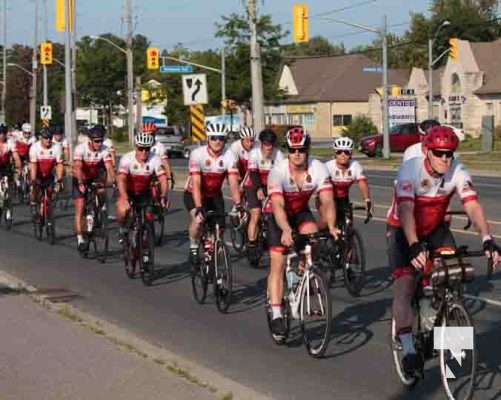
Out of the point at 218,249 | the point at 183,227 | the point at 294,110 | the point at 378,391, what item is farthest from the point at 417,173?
the point at 294,110

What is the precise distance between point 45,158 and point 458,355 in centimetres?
1299

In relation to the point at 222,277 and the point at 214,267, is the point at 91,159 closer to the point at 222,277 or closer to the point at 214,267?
the point at 214,267

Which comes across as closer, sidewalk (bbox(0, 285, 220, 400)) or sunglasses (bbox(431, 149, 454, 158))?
sidewalk (bbox(0, 285, 220, 400))

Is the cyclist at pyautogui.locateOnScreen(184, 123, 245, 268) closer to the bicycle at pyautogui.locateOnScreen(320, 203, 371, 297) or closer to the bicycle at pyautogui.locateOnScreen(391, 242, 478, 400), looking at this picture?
the bicycle at pyautogui.locateOnScreen(320, 203, 371, 297)

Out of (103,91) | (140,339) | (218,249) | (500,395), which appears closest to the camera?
(500,395)

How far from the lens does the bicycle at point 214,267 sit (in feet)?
36.9

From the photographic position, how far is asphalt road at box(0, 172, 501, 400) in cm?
804

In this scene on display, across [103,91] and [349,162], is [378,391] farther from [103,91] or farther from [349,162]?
[103,91]

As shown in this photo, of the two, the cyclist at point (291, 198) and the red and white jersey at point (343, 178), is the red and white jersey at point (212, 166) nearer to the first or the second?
the red and white jersey at point (343, 178)

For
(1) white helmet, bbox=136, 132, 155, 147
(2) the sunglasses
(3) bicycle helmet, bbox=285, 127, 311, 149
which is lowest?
(2) the sunglasses

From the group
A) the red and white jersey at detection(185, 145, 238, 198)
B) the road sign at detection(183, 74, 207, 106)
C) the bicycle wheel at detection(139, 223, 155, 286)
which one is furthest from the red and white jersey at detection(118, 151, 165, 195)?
the road sign at detection(183, 74, 207, 106)

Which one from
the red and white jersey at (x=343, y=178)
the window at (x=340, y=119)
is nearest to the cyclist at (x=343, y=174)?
the red and white jersey at (x=343, y=178)

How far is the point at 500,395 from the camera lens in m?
7.47

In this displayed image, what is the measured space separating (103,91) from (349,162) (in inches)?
4106
